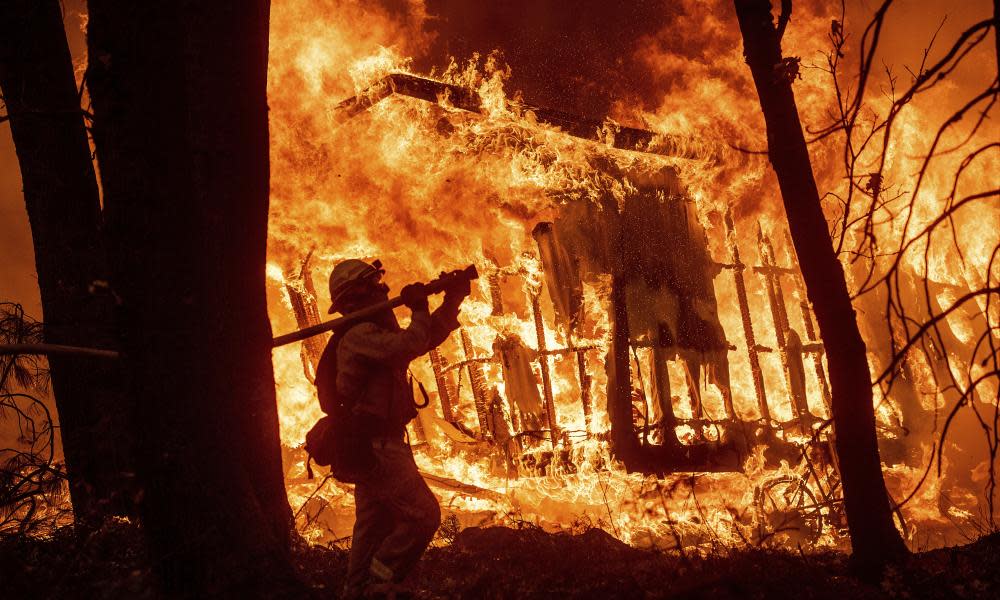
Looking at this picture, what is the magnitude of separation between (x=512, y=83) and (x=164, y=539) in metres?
8.96

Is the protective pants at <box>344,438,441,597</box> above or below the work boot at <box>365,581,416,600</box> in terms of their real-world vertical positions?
above

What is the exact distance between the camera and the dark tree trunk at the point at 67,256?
4.74 meters

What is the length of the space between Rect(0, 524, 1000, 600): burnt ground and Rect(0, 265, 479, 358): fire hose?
1187 millimetres

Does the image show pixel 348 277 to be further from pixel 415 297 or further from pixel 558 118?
pixel 558 118

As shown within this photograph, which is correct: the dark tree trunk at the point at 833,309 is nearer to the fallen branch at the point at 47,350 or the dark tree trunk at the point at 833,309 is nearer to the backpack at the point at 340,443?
the backpack at the point at 340,443

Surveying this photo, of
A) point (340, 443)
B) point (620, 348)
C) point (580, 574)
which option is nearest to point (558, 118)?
point (620, 348)

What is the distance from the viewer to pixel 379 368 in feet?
14.1

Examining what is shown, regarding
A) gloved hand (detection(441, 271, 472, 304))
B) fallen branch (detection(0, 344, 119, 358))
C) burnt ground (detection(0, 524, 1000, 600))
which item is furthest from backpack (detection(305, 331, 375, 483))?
fallen branch (detection(0, 344, 119, 358))

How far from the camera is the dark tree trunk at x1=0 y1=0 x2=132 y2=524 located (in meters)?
4.74

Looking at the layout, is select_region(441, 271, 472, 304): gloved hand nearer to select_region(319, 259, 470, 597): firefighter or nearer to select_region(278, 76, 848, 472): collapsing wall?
select_region(319, 259, 470, 597): firefighter

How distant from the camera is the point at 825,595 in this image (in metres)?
3.25

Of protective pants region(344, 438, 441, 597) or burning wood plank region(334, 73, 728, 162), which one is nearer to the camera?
protective pants region(344, 438, 441, 597)

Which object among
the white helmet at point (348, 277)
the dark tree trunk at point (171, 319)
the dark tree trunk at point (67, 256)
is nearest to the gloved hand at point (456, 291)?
the white helmet at point (348, 277)

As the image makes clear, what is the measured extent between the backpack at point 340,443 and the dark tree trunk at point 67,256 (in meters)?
1.71
